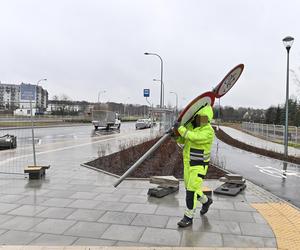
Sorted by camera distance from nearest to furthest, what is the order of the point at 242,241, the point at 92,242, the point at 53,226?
the point at 92,242 → the point at 242,241 → the point at 53,226

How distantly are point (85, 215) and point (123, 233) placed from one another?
3.77ft

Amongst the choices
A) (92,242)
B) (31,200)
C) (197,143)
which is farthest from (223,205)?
(31,200)

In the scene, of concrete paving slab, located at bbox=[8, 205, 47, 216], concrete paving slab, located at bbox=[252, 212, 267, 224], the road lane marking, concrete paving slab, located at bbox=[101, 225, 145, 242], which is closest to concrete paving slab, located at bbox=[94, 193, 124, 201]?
concrete paving slab, located at bbox=[8, 205, 47, 216]

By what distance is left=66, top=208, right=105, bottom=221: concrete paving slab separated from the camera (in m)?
5.94

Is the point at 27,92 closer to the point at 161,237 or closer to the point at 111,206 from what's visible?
the point at 111,206

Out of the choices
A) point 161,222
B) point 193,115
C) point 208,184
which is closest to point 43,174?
point 208,184

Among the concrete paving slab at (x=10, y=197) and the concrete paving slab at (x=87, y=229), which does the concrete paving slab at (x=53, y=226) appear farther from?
the concrete paving slab at (x=10, y=197)

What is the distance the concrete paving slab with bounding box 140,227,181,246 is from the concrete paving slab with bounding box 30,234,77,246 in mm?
995

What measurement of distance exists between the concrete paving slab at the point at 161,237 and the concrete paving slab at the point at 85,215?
3.49 feet

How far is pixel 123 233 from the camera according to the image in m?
5.23

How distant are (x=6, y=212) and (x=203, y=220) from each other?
11.2 feet

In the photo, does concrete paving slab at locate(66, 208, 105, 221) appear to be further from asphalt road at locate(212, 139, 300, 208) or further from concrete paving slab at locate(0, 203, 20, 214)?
asphalt road at locate(212, 139, 300, 208)

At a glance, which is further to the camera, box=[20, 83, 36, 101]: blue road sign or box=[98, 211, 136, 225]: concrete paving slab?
box=[20, 83, 36, 101]: blue road sign

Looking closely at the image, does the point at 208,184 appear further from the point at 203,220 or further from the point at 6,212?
the point at 6,212
